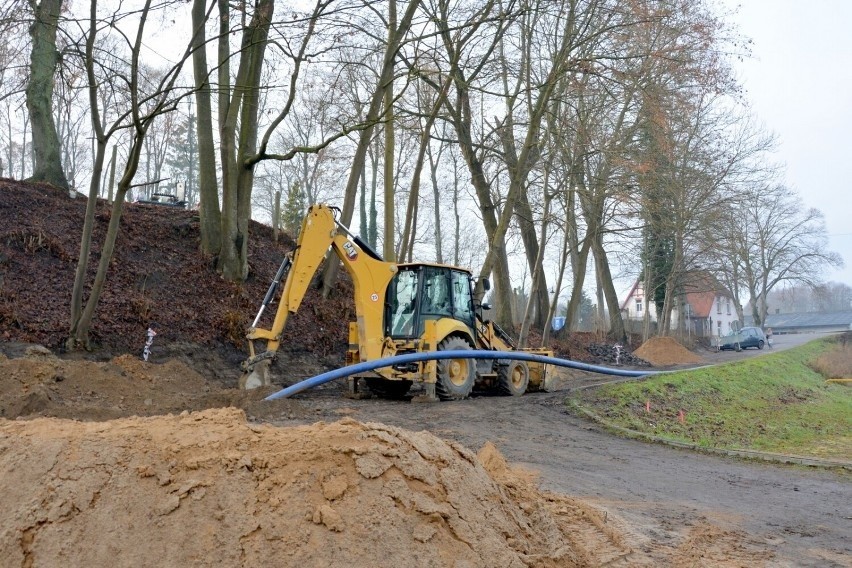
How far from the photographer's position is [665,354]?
34.5 meters

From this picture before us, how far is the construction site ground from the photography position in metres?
4.43

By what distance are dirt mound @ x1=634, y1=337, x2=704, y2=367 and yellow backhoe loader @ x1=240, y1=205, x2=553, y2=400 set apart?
19.6 m

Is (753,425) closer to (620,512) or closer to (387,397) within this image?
(387,397)

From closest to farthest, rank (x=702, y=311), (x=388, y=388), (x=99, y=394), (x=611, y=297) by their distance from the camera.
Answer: (x=99, y=394), (x=388, y=388), (x=611, y=297), (x=702, y=311)

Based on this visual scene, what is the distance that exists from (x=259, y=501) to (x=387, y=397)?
11.8 meters

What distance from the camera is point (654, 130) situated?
2405 cm

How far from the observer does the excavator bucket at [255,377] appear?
1385 cm

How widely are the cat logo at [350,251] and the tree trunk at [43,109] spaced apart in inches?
272

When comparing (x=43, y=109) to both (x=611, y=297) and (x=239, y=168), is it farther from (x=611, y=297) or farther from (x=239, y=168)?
(x=611, y=297)

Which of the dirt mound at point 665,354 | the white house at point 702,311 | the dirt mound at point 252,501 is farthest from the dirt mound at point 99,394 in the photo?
the white house at point 702,311

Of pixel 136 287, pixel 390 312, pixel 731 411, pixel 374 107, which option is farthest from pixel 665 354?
pixel 136 287

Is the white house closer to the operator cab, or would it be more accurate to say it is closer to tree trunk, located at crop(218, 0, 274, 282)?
tree trunk, located at crop(218, 0, 274, 282)

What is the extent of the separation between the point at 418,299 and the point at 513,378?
3.66 metres

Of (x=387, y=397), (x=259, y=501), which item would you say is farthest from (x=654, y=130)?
(x=259, y=501)
